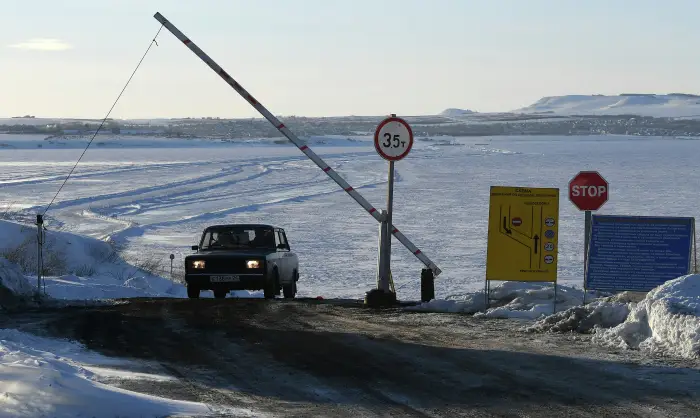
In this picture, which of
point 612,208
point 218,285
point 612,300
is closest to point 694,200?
point 612,208

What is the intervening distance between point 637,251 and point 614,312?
176 cm

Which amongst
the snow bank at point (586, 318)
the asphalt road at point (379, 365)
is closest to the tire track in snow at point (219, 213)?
the asphalt road at point (379, 365)

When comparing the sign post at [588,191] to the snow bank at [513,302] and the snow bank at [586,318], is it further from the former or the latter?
the snow bank at [586,318]

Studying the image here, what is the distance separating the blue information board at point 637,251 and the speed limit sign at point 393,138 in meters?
3.90

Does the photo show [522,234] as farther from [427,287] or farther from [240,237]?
[240,237]

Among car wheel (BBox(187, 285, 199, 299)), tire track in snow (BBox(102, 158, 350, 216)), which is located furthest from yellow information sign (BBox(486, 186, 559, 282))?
tire track in snow (BBox(102, 158, 350, 216))

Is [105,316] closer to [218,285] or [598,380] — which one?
[218,285]

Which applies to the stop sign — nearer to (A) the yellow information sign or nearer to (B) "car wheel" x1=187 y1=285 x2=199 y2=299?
(A) the yellow information sign

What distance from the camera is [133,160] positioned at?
12081cm

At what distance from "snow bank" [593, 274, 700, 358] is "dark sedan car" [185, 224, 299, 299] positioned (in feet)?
30.1

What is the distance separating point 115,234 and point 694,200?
96.7 ft

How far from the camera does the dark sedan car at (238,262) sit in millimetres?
20672

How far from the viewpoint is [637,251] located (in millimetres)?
14664

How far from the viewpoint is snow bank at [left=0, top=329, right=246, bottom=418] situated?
25.9 feet
